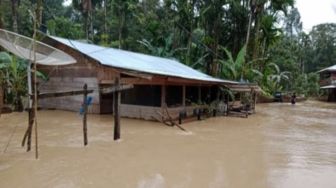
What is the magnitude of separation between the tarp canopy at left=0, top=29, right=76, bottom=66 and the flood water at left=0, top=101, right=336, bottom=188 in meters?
2.23

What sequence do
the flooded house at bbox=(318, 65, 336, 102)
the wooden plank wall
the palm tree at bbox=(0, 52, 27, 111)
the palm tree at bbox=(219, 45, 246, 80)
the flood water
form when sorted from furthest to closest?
the flooded house at bbox=(318, 65, 336, 102) < the palm tree at bbox=(219, 45, 246, 80) < the wooden plank wall < the palm tree at bbox=(0, 52, 27, 111) < the flood water

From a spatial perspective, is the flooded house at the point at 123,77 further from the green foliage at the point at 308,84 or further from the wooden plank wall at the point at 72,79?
the green foliage at the point at 308,84

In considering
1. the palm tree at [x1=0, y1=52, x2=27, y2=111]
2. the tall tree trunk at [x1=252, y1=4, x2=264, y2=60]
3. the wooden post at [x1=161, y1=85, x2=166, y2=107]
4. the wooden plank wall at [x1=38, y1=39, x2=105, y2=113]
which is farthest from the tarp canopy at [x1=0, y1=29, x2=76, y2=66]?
the tall tree trunk at [x1=252, y1=4, x2=264, y2=60]

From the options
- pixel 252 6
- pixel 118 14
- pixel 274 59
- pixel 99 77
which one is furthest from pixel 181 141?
pixel 274 59

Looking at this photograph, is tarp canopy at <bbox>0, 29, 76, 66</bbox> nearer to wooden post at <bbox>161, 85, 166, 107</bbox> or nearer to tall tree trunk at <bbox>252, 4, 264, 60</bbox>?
wooden post at <bbox>161, 85, 166, 107</bbox>

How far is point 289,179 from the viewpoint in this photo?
648 centimetres

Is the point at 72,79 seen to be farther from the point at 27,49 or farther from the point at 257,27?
the point at 257,27

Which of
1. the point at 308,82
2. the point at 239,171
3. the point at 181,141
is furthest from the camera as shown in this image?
the point at 308,82

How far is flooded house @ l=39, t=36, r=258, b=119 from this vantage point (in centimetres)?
1397

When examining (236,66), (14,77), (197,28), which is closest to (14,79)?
(14,77)

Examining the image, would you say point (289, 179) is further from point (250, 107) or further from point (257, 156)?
point (250, 107)

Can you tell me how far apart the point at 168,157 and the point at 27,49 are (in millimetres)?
4100

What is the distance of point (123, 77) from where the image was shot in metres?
12.6

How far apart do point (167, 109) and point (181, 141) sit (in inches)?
157
